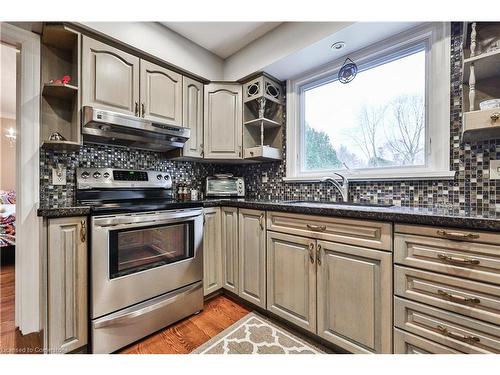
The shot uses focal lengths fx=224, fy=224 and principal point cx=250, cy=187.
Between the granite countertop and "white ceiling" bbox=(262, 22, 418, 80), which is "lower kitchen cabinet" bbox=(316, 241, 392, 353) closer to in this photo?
the granite countertop

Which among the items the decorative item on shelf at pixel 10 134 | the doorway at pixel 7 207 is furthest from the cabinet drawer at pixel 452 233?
the decorative item on shelf at pixel 10 134

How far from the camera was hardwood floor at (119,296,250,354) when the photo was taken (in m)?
1.43

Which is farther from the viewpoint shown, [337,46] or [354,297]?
[337,46]

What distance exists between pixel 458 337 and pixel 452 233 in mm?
450

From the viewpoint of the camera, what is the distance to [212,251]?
6.62ft

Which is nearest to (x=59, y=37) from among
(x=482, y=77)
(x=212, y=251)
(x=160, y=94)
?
(x=160, y=94)

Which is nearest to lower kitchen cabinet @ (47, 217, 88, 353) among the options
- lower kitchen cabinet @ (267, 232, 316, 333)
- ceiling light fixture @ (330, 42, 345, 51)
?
lower kitchen cabinet @ (267, 232, 316, 333)

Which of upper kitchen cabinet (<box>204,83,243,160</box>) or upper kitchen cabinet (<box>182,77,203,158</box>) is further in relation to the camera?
upper kitchen cabinet (<box>204,83,243,160</box>)

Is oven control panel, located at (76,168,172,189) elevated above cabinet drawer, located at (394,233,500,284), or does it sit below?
above

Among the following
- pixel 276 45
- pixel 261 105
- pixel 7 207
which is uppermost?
pixel 276 45

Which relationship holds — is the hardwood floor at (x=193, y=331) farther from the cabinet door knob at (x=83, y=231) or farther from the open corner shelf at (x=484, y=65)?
the open corner shelf at (x=484, y=65)

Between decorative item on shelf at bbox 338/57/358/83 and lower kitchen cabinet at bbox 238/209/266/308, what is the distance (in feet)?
4.51

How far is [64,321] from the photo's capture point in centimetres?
126

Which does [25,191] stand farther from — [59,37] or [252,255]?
[252,255]
